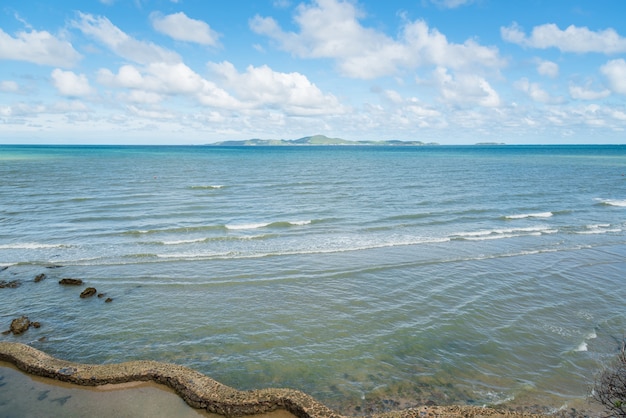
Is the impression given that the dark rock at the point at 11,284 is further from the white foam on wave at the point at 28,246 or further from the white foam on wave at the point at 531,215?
the white foam on wave at the point at 531,215

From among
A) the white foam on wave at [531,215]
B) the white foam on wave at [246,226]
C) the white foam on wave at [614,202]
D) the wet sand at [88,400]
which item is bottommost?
the wet sand at [88,400]

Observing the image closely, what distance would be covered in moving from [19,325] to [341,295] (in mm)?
10420

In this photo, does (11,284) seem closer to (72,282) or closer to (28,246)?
(72,282)

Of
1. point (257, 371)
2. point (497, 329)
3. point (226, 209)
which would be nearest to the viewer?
point (257, 371)

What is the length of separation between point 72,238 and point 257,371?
1810cm

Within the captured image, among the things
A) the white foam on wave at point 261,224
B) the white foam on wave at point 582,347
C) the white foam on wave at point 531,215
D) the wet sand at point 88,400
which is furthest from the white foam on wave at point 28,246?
the white foam on wave at point 531,215

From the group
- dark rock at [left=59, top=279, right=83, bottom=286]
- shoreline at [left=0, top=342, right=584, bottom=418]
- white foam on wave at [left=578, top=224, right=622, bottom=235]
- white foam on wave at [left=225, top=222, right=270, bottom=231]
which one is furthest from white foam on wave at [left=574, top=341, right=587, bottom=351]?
white foam on wave at [left=225, top=222, right=270, bottom=231]

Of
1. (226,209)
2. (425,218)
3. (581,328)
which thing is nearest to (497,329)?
(581,328)

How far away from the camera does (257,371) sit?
9961mm

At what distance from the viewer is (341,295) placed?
1494 centimetres

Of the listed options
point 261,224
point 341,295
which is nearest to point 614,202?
point 261,224

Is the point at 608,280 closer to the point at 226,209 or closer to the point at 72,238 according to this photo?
the point at 226,209

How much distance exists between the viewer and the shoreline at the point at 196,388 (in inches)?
309

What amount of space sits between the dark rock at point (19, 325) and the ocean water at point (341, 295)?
0.23 metres
